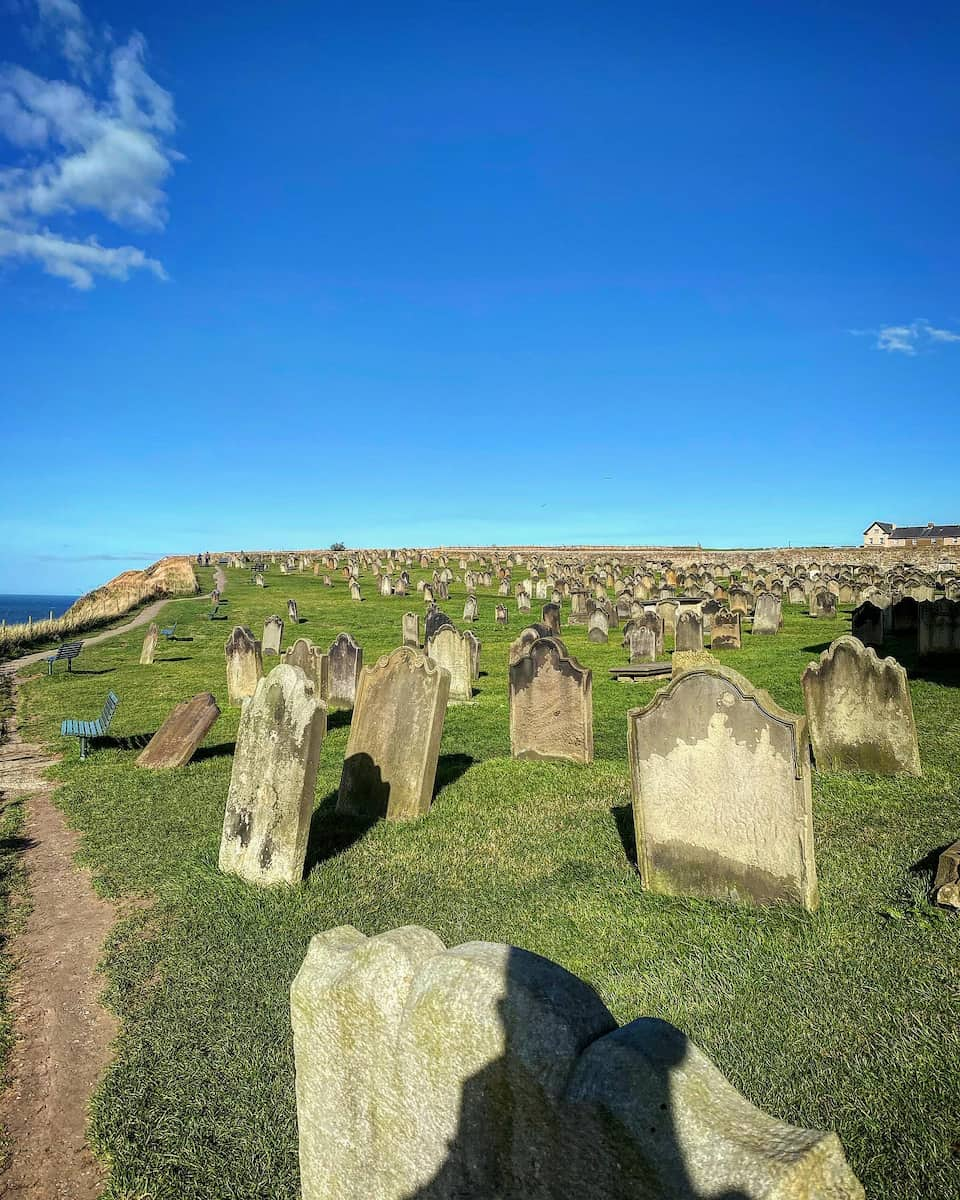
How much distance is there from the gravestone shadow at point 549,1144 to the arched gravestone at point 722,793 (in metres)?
4.16

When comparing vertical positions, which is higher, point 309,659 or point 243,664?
point 309,659

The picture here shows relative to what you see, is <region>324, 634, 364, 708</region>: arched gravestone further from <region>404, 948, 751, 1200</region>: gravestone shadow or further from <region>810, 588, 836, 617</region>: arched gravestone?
<region>810, 588, 836, 617</region>: arched gravestone

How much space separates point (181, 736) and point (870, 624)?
16014mm

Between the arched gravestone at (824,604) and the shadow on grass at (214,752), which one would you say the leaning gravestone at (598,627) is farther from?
the shadow on grass at (214,752)

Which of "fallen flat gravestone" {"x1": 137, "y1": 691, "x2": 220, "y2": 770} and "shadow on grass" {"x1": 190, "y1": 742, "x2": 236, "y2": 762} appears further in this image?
"shadow on grass" {"x1": 190, "y1": 742, "x2": 236, "y2": 762}

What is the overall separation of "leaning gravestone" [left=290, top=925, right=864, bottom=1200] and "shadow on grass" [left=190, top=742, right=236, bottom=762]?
32.7 feet

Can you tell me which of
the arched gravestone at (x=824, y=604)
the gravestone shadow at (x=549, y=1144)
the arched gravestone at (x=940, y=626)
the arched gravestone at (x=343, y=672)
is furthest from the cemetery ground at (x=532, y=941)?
the arched gravestone at (x=824, y=604)

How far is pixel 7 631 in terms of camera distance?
88.4ft

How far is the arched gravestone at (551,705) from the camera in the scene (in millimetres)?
10500

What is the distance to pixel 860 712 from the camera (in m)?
9.12

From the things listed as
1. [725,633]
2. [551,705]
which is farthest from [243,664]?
[725,633]

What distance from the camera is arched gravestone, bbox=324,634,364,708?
15820mm

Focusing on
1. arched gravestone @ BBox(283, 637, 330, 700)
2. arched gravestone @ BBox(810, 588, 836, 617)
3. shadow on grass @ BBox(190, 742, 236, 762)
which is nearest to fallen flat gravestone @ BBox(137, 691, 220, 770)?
shadow on grass @ BBox(190, 742, 236, 762)

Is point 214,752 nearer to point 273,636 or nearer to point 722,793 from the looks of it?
point 722,793
